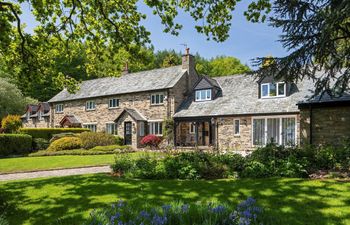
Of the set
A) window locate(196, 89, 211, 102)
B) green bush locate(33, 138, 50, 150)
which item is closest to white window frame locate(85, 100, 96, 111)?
green bush locate(33, 138, 50, 150)

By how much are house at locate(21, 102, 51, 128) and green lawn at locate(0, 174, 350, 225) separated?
133 ft

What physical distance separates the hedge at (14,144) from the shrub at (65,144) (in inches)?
75.2

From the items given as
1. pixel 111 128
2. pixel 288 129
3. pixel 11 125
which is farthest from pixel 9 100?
pixel 288 129

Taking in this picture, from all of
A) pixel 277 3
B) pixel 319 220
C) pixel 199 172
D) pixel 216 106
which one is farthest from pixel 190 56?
pixel 319 220

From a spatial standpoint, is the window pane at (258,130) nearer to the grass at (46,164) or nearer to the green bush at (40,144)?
the grass at (46,164)

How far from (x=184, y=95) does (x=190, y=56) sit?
4.56m

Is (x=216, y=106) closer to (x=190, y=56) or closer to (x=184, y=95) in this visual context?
A: (x=184, y=95)

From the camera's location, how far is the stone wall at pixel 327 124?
55.6 ft

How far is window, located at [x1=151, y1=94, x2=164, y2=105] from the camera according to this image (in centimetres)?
3262

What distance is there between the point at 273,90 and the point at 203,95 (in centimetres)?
768

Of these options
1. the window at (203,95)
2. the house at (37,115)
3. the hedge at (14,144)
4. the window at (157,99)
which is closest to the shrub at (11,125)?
the hedge at (14,144)

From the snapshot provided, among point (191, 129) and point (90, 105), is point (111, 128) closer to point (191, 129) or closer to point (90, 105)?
point (90, 105)

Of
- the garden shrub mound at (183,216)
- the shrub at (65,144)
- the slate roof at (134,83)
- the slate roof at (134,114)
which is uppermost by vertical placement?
the slate roof at (134,83)

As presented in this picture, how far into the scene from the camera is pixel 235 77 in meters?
32.0
